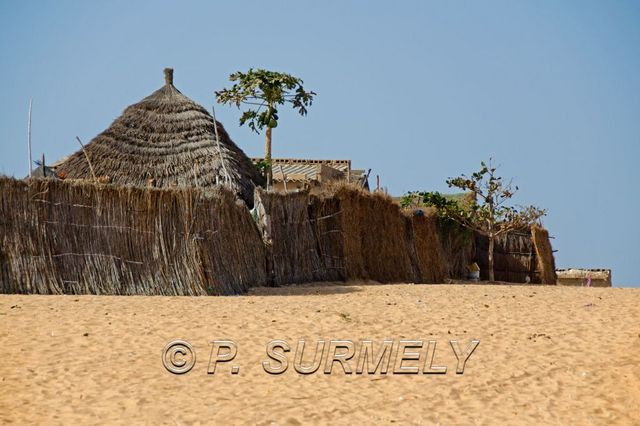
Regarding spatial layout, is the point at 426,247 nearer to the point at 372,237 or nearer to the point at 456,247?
the point at 456,247

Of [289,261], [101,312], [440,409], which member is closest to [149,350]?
[101,312]

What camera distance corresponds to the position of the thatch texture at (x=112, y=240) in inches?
498

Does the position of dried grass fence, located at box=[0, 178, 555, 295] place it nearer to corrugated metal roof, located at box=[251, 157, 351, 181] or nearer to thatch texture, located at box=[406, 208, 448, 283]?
thatch texture, located at box=[406, 208, 448, 283]

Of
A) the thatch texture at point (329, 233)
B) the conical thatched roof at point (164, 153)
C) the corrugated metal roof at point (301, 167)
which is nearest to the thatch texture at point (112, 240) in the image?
the thatch texture at point (329, 233)

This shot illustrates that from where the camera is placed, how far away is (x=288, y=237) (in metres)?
16.5

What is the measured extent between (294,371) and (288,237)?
7.33 m

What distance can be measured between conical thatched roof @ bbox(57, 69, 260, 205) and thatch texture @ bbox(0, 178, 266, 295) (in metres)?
4.24

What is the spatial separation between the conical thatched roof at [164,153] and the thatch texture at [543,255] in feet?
32.9

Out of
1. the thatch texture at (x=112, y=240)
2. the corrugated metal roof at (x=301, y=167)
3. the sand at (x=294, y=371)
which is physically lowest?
the sand at (x=294, y=371)

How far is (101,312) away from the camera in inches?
434

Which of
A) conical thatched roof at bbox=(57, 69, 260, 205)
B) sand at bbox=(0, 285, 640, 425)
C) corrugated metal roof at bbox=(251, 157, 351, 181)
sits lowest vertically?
sand at bbox=(0, 285, 640, 425)

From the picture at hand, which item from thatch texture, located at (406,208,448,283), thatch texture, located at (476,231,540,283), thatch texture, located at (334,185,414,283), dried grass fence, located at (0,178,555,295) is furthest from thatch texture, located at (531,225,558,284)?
dried grass fence, located at (0,178,555,295)

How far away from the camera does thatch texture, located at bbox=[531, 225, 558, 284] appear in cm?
2648

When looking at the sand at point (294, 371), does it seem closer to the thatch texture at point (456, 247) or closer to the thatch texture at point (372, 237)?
the thatch texture at point (372, 237)
